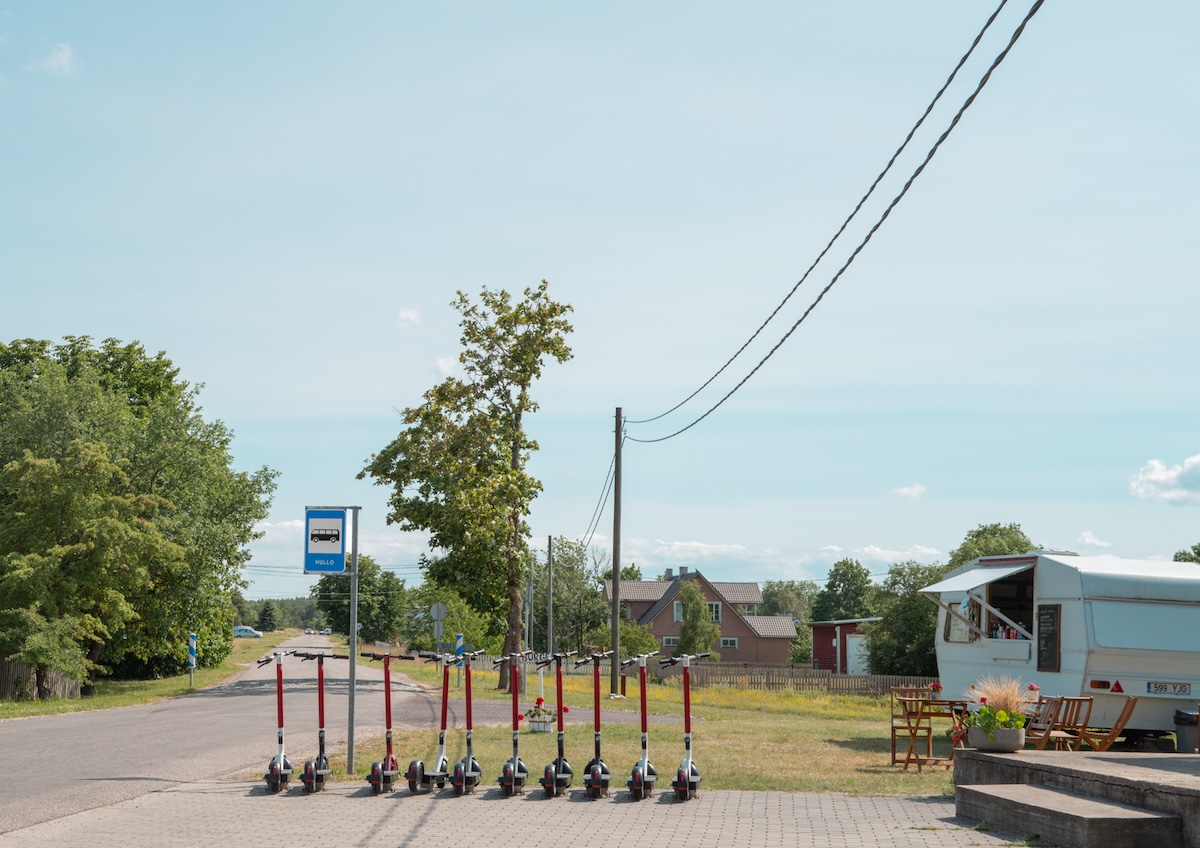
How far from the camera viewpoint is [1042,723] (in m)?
14.5

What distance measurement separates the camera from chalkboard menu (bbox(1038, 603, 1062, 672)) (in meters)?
16.4

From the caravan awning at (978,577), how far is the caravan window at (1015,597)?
2.42ft

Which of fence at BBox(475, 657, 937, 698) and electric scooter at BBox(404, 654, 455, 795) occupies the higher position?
electric scooter at BBox(404, 654, 455, 795)

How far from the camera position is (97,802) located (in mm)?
11266

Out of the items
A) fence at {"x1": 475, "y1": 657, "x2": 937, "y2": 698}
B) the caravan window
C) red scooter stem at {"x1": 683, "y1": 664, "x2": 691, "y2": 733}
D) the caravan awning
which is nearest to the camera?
red scooter stem at {"x1": 683, "y1": 664, "x2": 691, "y2": 733}

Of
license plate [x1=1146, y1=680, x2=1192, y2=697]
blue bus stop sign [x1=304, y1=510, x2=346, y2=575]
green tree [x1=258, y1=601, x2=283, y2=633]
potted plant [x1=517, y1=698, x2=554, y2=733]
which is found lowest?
green tree [x1=258, y1=601, x2=283, y2=633]

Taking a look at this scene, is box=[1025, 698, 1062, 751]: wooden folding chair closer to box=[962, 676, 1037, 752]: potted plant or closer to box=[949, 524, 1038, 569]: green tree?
box=[962, 676, 1037, 752]: potted plant

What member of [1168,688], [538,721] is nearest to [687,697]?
[538,721]

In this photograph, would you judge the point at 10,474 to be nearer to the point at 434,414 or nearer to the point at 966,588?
the point at 434,414

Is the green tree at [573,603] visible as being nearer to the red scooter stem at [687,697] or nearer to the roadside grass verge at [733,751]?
the roadside grass verge at [733,751]

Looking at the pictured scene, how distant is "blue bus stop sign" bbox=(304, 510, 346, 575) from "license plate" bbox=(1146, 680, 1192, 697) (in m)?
11.0

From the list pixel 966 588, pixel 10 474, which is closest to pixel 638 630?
pixel 10 474

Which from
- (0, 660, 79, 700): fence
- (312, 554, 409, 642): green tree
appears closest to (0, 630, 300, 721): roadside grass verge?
(0, 660, 79, 700): fence

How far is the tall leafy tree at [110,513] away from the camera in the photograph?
31297mm
